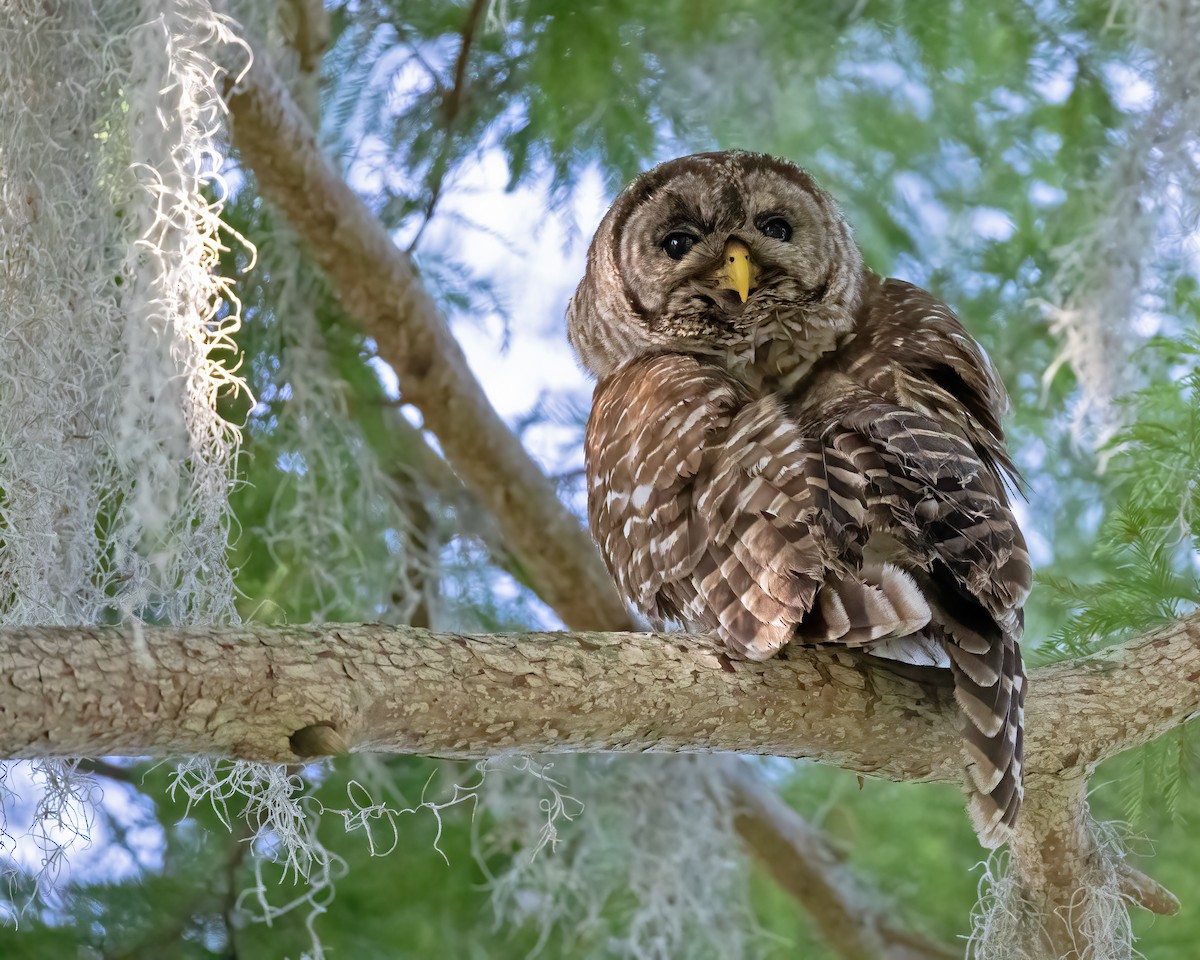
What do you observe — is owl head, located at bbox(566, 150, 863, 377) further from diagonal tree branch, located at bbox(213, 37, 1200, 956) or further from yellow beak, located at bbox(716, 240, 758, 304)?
diagonal tree branch, located at bbox(213, 37, 1200, 956)

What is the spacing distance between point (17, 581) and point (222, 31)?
2.90ft

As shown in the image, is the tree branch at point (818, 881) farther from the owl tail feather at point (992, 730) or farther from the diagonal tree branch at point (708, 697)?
the owl tail feather at point (992, 730)

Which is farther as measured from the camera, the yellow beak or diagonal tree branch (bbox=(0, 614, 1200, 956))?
the yellow beak

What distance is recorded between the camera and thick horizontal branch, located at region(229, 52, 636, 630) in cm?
300

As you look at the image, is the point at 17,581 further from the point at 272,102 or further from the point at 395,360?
the point at 395,360

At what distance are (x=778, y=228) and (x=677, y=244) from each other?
20 centimetres

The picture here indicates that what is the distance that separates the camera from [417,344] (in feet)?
11.1

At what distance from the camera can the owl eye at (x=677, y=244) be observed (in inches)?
108

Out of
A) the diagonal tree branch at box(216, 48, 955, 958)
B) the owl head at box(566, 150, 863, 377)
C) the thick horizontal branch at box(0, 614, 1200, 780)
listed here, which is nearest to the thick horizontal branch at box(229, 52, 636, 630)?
the diagonal tree branch at box(216, 48, 955, 958)

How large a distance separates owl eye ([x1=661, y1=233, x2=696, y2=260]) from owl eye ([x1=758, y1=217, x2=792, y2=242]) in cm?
14

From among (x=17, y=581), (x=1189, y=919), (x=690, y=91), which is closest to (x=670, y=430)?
(x=17, y=581)

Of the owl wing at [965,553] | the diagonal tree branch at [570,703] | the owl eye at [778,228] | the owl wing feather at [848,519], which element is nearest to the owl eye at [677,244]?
the owl eye at [778,228]

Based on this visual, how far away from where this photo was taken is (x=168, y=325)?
1781 mm

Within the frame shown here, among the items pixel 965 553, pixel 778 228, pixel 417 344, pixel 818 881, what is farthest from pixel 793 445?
pixel 818 881
